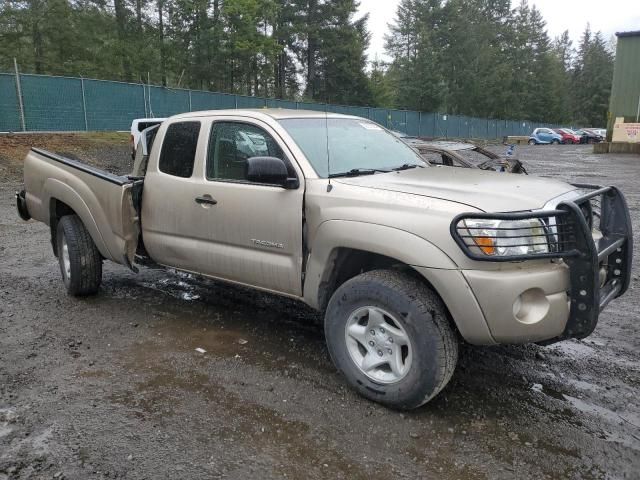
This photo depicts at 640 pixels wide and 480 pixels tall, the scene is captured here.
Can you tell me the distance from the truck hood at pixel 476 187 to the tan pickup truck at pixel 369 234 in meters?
0.02

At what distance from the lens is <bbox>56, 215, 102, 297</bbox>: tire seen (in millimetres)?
5324

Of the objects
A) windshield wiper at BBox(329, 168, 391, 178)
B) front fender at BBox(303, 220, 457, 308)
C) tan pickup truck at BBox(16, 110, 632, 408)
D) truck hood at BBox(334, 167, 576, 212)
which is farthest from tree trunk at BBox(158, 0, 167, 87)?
front fender at BBox(303, 220, 457, 308)

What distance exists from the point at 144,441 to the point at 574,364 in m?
3.07

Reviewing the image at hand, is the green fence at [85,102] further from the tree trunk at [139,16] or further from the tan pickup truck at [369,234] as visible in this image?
the tree trunk at [139,16]

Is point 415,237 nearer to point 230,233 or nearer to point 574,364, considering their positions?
point 230,233

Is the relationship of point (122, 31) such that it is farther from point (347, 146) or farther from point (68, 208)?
point (347, 146)

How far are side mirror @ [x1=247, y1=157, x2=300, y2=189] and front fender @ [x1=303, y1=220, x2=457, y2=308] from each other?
1.36 feet

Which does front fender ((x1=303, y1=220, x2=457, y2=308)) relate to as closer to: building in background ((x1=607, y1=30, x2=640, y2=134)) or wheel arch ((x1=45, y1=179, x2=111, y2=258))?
wheel arch ((x1=45, y1=179, x2=111, y2=258))

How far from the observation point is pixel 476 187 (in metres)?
3.49

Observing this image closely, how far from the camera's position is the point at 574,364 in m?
4.12

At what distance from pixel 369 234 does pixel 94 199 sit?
9.55 feet

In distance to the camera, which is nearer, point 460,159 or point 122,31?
point 460,159

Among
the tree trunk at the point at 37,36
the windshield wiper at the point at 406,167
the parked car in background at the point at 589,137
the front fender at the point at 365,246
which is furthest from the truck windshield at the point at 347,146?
the parked car in background at the point at 589,137

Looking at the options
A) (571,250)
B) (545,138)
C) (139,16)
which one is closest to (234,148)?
(571,250)
